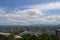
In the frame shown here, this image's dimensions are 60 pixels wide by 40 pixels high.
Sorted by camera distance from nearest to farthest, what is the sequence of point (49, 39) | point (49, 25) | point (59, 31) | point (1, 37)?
point (59, 31) → point (49, 39) → point (1, 37) → point (49, 25)

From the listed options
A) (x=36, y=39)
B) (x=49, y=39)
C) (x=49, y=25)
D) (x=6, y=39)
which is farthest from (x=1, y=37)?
(x=49, y=25)

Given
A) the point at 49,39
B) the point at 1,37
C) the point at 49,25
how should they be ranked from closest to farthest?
the point at 49,39, the point at 1,37, the point at 49,25

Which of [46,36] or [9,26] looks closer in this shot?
[46,36]

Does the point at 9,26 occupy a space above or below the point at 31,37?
above

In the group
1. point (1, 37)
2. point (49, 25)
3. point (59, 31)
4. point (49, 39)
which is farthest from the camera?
point (49, 25)

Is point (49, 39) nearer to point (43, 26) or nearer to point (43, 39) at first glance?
point (43, 39)

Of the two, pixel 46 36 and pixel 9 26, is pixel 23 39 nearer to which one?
pixel 46 36

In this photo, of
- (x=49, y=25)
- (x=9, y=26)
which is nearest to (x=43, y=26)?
(x=49, y=25)

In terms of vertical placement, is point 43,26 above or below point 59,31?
above

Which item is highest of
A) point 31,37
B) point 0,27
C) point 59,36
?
point 0,27
